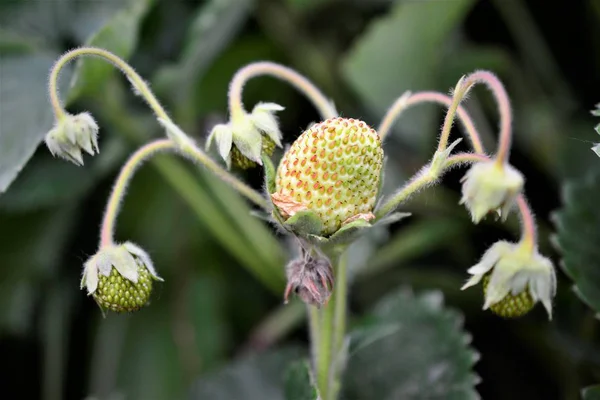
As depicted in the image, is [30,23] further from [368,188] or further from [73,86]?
[368,188]

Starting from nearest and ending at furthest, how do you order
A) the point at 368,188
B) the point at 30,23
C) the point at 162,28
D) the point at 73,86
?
the point at 368,188 → the point at 73,86 → the point at 30,23 → the point at 162,28

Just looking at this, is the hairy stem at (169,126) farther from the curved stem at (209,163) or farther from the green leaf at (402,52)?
the green leaf at (402,52)

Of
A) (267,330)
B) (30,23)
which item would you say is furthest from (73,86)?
(267,330)

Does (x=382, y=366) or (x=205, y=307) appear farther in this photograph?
(x=205, y=307)

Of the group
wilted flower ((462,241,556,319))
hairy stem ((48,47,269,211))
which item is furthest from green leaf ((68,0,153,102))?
wilted flower ((462,241,556,319))


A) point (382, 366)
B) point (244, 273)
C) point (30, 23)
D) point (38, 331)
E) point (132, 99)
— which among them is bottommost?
point (382, 366)

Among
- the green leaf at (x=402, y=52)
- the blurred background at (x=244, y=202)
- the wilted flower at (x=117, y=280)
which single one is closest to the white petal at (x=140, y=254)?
the wilted flower at (x=117, y=280)

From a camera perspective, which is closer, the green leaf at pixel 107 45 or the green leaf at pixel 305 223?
the green leaf at pixel 305 223
